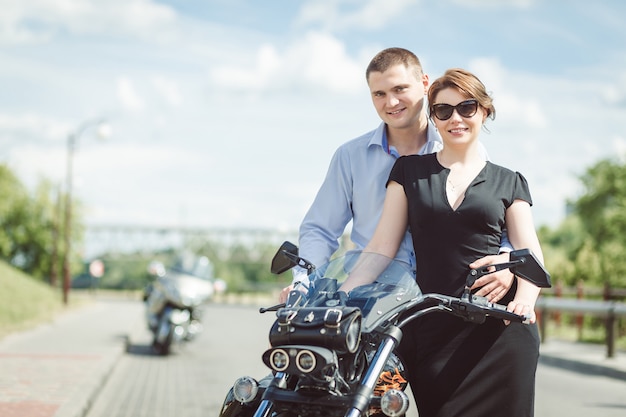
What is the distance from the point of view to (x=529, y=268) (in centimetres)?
326

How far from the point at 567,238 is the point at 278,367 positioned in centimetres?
8139

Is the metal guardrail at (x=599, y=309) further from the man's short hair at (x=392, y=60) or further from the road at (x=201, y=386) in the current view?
the man's short hair at (x=392, y=60)

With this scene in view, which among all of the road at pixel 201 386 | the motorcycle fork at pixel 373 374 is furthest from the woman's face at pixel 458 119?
the road at pixel 201 386

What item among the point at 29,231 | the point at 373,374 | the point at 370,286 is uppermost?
the point at 370,286

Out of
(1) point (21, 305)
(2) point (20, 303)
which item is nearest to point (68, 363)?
(1) point (21, 305)

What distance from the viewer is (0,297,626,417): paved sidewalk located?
870 cm

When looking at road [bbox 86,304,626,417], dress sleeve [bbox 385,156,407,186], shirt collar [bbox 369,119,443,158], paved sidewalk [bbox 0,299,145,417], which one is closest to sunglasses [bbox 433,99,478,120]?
dress sleeve [bbox 385,156,407,186]

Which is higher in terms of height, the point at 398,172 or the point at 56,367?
the point at 398,172

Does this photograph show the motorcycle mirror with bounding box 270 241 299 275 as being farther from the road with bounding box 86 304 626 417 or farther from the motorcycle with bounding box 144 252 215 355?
the motorcycle with bounding box 144 252 215 355

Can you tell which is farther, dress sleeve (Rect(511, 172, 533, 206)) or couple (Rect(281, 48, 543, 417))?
dress sleeve (Rect(511, 172, 533, 206))

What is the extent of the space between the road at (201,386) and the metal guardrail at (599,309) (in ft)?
3.91

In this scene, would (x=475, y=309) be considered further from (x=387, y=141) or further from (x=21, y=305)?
(x=21, y=305)

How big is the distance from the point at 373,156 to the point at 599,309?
41.0 ft

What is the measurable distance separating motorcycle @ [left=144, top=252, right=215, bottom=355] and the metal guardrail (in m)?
6.62
